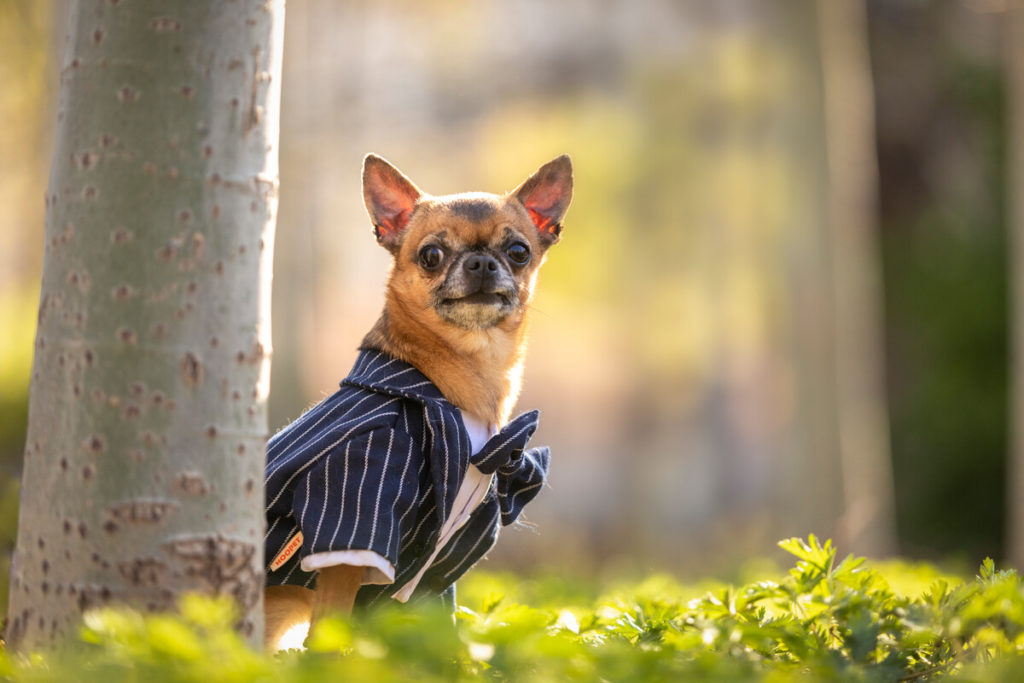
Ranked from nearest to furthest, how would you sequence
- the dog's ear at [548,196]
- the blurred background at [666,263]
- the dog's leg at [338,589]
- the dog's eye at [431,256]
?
the dog's leg at [338,589] → the dog's eye at [431,256] → the dog's ear at [548,196] → the blurred background at [666,263]

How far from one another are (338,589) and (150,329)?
900 mm

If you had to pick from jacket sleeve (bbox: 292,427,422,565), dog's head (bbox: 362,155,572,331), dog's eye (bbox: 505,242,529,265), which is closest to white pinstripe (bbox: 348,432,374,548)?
jacket sleeve (bbox: 292,427,422,565)

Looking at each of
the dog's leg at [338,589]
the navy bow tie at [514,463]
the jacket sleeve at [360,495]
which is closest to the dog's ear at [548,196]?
the navy bow tie at [514,463]

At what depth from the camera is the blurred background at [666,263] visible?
32.8 ft

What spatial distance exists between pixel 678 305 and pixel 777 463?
6.24 feet

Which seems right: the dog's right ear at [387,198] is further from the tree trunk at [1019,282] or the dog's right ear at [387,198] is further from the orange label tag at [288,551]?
the tree trunk at [1019,282]

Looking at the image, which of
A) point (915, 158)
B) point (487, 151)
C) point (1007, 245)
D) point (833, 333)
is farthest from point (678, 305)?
point (915, 158)

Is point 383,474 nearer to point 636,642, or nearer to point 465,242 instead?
point 636,642

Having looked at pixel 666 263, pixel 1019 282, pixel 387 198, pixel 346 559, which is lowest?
pixel 346 559

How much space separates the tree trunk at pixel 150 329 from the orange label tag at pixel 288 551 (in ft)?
2.00

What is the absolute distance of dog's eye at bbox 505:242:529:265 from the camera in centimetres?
378

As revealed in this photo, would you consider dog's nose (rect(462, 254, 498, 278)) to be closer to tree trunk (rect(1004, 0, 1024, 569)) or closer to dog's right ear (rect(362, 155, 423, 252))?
dog's right ear (rect(362, 155, 423, 252))

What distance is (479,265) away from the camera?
3588 millimetres

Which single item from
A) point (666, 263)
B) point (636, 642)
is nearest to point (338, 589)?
point (636, 642)
